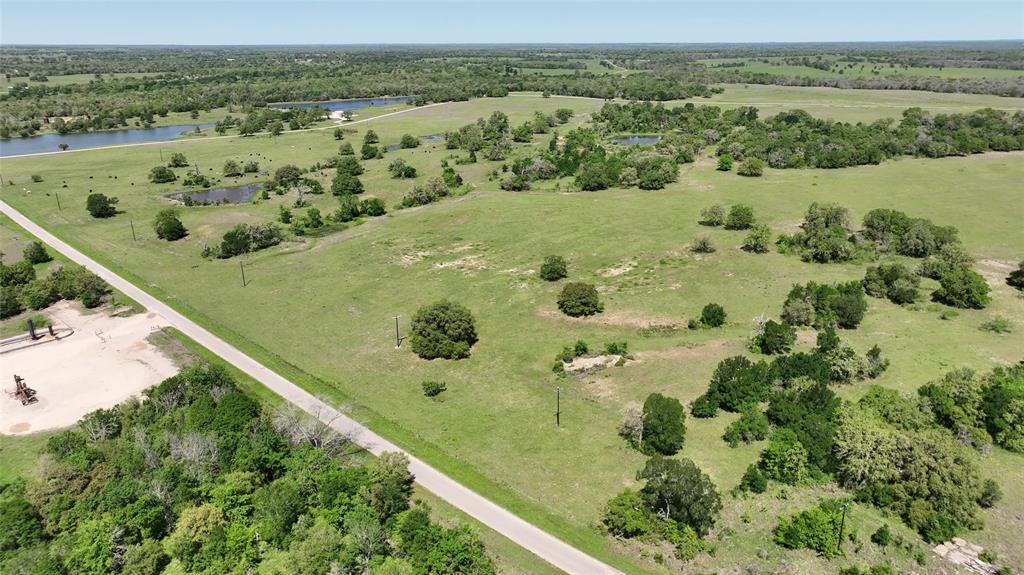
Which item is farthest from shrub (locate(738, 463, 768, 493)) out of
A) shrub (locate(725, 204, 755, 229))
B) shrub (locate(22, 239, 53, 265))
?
shrub (locate(22, 239, 53, 265))

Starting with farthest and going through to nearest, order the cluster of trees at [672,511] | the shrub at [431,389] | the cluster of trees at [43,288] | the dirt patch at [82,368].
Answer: the cluster of trees at [43,288] < the shrub at [431,389] < the dirt patch at [82,368] < the cluster of trees at [672,511]

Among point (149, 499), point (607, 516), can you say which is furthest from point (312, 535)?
point (607, 516)

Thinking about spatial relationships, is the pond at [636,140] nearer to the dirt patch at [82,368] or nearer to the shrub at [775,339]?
the shrub at [775,339]

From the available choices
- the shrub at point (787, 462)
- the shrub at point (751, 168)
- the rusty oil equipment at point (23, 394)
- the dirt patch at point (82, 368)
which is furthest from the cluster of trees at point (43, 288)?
the shrub at point (751, 168)

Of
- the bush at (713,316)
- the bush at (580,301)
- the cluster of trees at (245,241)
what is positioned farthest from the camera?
the cluster of trees at (245,241)

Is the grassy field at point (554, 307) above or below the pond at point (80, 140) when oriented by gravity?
below

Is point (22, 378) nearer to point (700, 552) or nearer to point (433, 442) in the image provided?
point (433, 442)

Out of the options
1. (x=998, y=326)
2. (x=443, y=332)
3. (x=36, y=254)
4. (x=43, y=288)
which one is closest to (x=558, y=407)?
(x=443, y=332)
